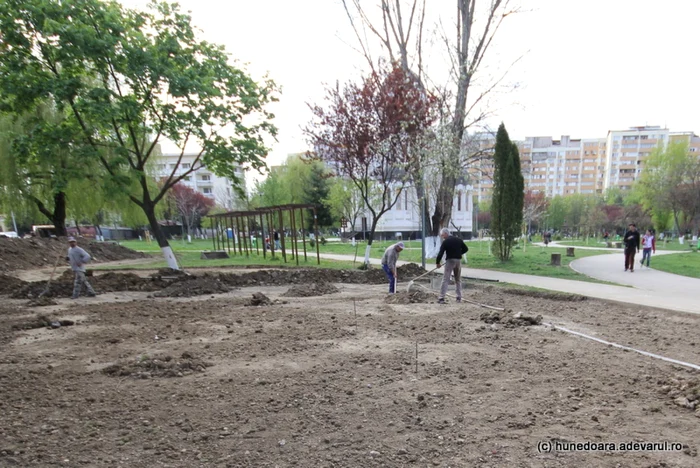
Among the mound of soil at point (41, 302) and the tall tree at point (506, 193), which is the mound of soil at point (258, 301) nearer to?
the mound of soil at point (41, 302)

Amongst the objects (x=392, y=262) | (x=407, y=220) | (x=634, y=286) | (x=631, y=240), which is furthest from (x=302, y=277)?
(x=407, y=220)

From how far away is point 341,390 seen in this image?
385 centimetres

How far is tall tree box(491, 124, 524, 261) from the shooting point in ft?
52.1

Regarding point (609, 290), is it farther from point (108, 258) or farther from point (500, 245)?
point (108, 258)

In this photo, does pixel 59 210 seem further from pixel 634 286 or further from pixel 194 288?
pixel 634 286

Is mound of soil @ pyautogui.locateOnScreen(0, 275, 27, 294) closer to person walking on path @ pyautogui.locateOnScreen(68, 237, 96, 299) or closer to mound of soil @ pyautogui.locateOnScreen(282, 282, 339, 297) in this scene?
person walking on path @ pyautogui.locateOnScreen(68, 237, 96, 299)

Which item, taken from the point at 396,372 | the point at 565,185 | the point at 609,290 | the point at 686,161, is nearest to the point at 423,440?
the point at 396,372

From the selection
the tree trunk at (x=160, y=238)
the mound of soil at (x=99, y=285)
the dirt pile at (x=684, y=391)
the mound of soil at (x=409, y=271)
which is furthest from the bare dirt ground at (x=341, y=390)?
the tree trunk at (x=160, y=238)

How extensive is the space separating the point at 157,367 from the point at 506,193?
49.1 ft

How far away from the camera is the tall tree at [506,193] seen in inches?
626

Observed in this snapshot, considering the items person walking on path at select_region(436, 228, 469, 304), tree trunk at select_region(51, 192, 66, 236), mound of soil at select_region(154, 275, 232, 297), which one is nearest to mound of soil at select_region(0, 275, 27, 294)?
mound of soil at select_region(154, 275, 232, 297)

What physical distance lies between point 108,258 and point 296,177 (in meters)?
26.3

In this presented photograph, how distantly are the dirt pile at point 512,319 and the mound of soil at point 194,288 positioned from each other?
6944 millimetres

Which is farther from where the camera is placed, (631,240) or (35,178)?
(35,178)
